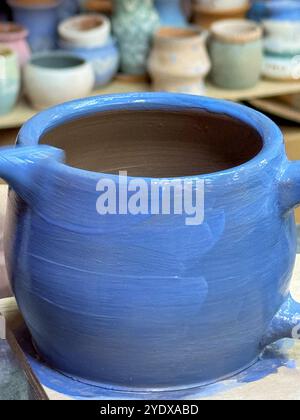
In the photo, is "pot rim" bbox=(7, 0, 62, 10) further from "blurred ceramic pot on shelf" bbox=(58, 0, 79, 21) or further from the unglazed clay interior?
the unglazed clay interior

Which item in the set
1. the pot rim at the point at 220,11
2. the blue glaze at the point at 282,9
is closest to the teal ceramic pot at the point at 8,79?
the pot rim at the point at 220,11

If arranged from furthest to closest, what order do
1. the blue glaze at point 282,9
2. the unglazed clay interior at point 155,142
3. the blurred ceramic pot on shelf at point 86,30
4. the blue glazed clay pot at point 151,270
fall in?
the blue glaze at point 282,9, the blurred ceramic pot on shelf at point 86,30, the unglazed clay interior at point 155,142, the blue glazed clay pot at point 151,270

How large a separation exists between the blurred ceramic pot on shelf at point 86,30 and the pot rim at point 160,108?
3.43ft

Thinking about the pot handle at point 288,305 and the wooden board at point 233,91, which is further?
the wooden board at point 233,91

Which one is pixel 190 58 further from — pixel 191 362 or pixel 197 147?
pixel 191 362

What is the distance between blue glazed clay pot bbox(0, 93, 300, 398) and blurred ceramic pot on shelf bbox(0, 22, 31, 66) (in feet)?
3.50

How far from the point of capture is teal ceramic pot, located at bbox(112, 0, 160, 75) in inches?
66.6

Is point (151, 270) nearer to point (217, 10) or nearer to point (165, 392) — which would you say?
point (165, 392)

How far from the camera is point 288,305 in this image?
60cm

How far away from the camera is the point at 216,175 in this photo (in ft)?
1.67

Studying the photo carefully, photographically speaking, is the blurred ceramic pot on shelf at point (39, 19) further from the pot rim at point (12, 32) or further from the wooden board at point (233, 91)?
the wooden board at point (233, 91)

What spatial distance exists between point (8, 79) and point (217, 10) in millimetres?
550

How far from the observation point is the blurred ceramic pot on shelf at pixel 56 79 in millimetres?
1574
